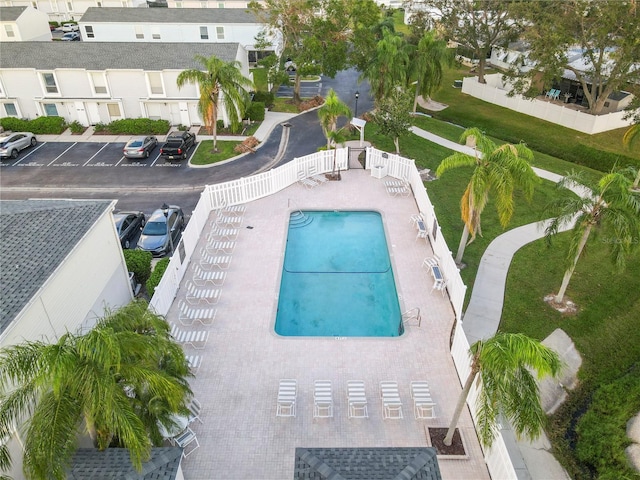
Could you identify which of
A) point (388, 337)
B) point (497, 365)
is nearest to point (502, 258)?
point (388, 337)

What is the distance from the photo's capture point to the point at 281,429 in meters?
13.9

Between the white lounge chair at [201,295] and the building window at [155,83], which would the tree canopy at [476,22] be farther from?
the white lounge chair at [201,295]

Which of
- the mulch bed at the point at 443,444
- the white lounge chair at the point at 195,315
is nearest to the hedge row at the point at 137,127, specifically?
the white lounge chair at the point at 195,315

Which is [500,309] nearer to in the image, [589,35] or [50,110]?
[589,35]

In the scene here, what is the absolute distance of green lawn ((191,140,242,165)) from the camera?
105 feet

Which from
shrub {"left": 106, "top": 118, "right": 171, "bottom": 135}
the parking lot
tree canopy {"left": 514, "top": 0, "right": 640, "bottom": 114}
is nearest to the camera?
tree canopy {"left": 514, "top": 0, "right": 640, "bottom": 114}

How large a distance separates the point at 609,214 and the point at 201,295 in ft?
49.4

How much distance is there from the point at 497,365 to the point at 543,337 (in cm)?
849

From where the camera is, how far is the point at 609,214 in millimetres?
16219

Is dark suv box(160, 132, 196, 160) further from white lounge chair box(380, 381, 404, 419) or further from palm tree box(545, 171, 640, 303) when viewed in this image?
palm tree box(545, 171, 640, 303)

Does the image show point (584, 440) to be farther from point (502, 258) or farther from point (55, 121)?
point (55, 121)

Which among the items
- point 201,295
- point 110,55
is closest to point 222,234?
point 201,295

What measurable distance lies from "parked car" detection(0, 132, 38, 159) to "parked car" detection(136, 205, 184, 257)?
633 inches

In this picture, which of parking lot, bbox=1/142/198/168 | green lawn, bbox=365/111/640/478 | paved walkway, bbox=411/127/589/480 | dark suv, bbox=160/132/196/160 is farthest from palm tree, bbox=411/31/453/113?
dark suv, bbox=160/132/196/160
